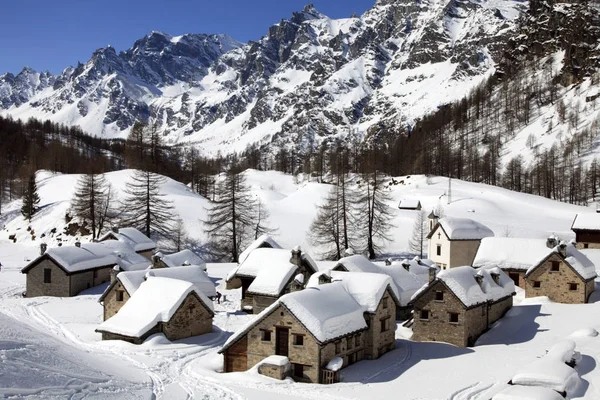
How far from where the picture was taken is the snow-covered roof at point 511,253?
47.9m

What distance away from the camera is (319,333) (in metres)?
29.3

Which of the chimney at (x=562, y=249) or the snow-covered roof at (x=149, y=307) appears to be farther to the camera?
the chimney at (x=562, y=249)

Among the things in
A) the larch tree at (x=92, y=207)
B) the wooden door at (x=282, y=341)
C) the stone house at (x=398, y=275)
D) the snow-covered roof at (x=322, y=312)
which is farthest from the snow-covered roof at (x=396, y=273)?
the larch tree at (x=92, y=207)

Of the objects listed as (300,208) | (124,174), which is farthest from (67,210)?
(300,208)

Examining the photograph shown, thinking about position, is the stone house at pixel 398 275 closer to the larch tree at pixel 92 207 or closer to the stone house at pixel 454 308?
the stone house at pixel 454 308

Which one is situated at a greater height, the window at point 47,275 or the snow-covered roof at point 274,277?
the snow-covered roof at point 274,277

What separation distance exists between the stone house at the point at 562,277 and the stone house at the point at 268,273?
1717cm

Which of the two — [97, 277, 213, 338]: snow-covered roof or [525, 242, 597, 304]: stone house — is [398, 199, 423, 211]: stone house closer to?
[525, 242, 597, 304]: stone house

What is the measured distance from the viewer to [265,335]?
30.9 m

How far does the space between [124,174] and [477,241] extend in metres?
60.4

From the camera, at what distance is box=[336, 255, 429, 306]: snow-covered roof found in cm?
4419

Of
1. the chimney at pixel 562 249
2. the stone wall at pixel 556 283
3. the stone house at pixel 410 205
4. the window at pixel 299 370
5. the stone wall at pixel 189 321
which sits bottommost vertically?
the window at pixel 299 370

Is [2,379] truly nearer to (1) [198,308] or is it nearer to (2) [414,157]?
(1) [198,308]

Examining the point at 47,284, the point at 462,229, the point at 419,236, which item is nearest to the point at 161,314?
the point at 47,284
